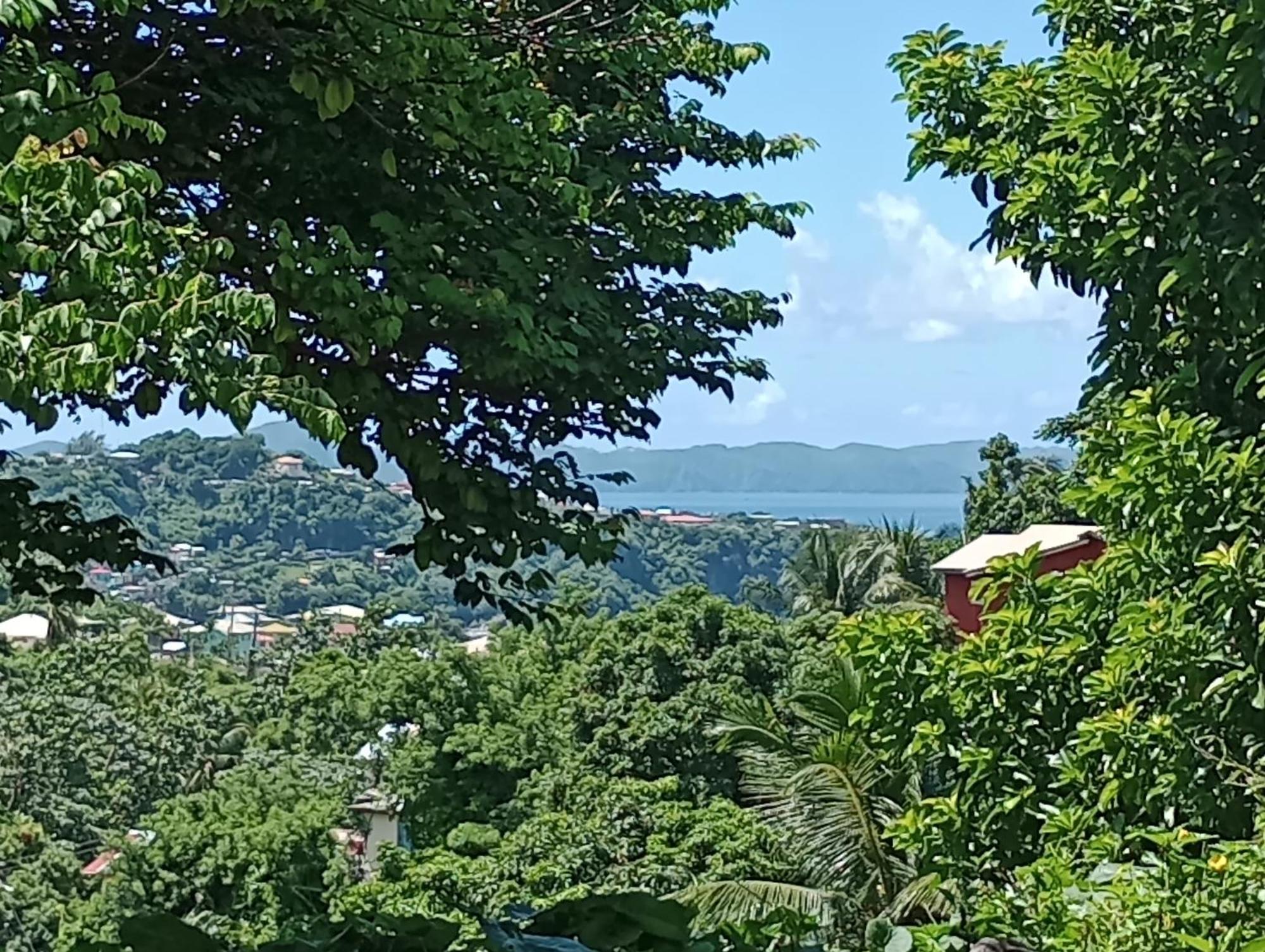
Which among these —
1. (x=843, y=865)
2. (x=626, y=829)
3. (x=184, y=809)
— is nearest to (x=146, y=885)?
(x=184, y=809)

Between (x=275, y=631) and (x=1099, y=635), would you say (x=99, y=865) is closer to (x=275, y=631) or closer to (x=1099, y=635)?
(x=275, y=631)

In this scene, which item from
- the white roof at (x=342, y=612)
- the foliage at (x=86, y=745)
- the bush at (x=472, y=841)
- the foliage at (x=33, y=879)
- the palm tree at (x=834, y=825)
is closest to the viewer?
the palm tree at (x=834, y=825)

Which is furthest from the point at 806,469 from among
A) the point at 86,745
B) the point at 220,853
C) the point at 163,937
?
the point at 163,937

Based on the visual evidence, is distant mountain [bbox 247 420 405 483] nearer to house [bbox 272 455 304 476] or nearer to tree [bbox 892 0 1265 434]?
tree [bbox 892 0 1265 434]

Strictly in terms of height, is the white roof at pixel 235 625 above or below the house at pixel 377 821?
above

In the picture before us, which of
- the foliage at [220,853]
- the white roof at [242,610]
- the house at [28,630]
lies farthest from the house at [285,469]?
the foliage at [220,853]

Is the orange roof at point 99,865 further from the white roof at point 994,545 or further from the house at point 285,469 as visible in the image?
the white roof at point 994,545

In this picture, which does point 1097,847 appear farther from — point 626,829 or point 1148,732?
point 626,829

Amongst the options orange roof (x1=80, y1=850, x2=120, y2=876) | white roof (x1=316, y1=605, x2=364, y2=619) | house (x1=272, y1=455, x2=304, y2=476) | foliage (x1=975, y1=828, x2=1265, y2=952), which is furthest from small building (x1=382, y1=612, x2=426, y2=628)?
foliage (x1=975, y1=828, x2=1265, y2=952)
